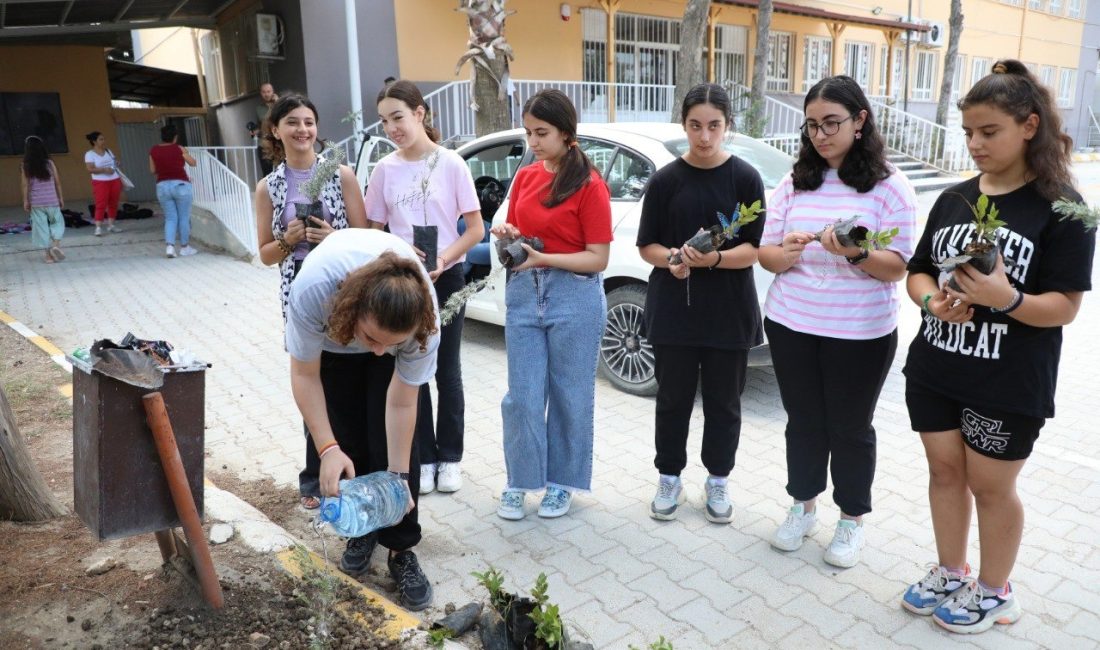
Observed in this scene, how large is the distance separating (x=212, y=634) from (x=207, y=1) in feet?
53.6

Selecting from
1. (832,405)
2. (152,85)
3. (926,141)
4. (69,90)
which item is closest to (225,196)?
(69,90)

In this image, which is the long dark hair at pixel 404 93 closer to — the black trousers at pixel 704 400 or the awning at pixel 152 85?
the black trousers at pixel 704 400

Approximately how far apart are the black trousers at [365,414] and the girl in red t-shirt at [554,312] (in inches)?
27.8

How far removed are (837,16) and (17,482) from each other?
21.6 meters

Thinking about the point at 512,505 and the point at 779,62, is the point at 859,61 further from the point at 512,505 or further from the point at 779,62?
the point at 512,505

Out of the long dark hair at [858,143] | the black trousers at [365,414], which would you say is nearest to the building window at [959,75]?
the long dark hair at [858,143]

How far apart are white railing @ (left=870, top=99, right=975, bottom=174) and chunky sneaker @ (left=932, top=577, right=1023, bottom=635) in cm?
1749

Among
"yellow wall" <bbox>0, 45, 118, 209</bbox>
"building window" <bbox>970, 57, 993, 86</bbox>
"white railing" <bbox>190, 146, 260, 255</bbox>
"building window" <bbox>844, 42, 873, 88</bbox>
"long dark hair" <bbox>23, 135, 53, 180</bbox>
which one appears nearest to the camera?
"long dark hair" <bbox>23, 135, 53, 180</bbox>

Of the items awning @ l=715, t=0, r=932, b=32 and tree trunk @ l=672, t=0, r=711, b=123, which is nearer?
tree trunk @ l=672, t=0, r=711, b=123

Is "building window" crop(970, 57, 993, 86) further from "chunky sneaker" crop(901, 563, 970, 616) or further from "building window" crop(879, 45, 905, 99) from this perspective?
"chunky sneaker" crop(901, 563, 970, 616)

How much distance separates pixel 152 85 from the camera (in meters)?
22.5

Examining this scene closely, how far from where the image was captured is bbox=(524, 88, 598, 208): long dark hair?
331 cm

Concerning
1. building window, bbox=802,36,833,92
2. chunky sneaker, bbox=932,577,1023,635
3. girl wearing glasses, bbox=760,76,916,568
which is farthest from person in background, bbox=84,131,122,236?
building window, bbox=802,36,833,92

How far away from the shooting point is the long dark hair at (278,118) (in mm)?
3559
